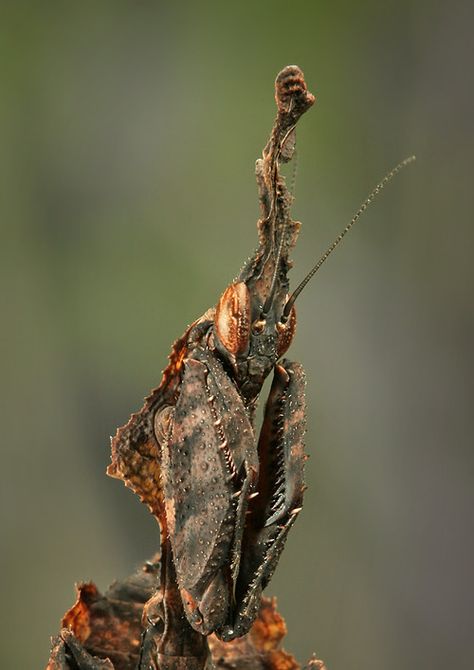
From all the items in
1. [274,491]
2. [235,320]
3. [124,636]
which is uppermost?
[235,320]

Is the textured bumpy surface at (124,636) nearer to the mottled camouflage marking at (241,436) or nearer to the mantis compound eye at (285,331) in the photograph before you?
the mottled camouflage marking at (241,436)

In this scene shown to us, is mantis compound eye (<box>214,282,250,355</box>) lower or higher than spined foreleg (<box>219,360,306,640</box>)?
higher

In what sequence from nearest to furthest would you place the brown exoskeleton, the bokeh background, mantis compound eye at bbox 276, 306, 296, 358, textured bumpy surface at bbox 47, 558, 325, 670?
the brown exoskeleton, mantis compound eye at bbox 276, 306, 296, 358, textured bumpy surface at bbox 47, 558, 325, 670, the bokeh background

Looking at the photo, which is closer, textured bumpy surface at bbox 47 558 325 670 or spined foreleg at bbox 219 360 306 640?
spined foreleg at bbox 219 360 306 640

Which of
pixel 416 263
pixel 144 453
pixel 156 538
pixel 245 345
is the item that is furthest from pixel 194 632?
pixel 416 263

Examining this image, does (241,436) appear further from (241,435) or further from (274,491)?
(274,491)

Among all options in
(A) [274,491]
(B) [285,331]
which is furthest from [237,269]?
(A) [274,491]

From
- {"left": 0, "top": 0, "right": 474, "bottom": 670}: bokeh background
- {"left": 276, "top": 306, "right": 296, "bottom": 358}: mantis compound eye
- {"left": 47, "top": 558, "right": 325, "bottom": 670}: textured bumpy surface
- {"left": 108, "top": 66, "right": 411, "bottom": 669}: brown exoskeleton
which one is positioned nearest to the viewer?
{"left": 108, "top": 66, "right": 411, "bottom": 669}: brown exoskeleton

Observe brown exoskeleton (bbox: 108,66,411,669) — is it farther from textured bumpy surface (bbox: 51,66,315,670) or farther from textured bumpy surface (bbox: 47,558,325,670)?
textured bumpy surface (bbox: 47,558,325,670)

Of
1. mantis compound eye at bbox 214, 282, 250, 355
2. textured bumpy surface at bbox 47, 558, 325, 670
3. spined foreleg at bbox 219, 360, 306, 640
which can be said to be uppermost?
mantis compound eye at bbox 214, 282, 250, 355

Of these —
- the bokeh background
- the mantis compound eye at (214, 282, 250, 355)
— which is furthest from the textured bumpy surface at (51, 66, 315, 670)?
the bokeh background
